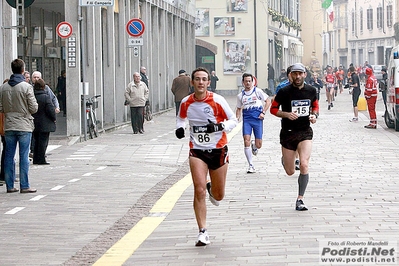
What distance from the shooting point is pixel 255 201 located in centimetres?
1173

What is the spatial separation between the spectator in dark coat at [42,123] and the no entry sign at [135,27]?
11.0 metres

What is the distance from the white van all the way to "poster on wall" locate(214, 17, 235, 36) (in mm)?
32142

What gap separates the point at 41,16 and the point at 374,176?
22880mm

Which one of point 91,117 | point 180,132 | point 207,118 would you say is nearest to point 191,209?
point 180,132

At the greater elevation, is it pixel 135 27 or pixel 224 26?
pixel 224 26

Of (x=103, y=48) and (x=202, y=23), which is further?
(x=202, y=23)

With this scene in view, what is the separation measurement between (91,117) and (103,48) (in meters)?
4.26

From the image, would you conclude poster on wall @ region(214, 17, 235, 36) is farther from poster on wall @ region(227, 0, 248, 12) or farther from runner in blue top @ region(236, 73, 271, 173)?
runner in blue top @ region(236, 73, 271, 173)

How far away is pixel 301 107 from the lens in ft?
37.4

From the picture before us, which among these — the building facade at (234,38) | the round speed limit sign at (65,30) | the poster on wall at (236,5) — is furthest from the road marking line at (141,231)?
the poster on wall at (236,5)

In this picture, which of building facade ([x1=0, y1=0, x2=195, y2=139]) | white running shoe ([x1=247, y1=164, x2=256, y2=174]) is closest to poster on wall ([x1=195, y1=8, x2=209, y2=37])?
building facade ([x1=0, y1=0, x2=195, y2=139])

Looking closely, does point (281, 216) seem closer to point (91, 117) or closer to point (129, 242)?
point (129, 242)

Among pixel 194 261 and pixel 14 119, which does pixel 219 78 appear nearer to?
pixel 14 119

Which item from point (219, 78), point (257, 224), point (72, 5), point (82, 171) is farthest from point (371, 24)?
point (257, 224)
